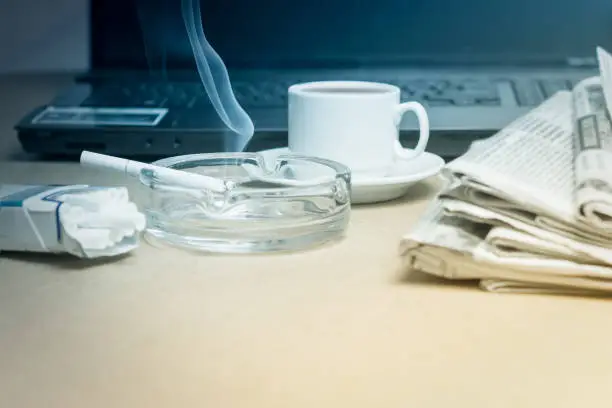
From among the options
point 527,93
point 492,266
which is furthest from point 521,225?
point 527,93

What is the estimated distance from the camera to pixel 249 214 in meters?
0.59

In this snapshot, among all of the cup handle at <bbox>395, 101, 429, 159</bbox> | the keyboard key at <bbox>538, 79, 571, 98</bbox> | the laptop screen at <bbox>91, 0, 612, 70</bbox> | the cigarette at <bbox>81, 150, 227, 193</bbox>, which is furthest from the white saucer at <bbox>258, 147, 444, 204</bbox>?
the laptop screen at <bbox>91, 0, 612, 70</bbox>

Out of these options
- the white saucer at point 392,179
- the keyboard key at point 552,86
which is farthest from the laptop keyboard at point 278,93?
the white saucer at point 392,179

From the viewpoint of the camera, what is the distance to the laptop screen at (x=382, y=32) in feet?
3.62

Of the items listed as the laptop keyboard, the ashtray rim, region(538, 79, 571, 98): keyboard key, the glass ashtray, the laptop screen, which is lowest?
the glass ashtray

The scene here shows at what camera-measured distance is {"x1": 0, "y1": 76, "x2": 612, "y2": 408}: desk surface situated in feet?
1.20

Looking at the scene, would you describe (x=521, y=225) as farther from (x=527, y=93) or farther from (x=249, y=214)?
(x=527, y=93)

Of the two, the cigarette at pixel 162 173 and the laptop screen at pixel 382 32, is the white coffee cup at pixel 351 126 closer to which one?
the cigarette at pixel 162 173

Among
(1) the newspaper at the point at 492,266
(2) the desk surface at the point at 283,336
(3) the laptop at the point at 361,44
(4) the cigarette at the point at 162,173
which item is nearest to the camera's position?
(2) the desk surface at the point at 283,336

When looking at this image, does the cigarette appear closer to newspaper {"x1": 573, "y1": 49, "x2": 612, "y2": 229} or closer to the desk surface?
the desk surface

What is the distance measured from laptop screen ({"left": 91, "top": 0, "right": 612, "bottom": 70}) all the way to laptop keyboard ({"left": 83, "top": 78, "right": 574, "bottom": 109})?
177 mm

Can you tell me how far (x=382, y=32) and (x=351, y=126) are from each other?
0.50 m

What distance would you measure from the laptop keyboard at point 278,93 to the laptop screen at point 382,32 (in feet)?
0.58

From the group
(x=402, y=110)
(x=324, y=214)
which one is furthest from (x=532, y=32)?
(x=324, y=214)
